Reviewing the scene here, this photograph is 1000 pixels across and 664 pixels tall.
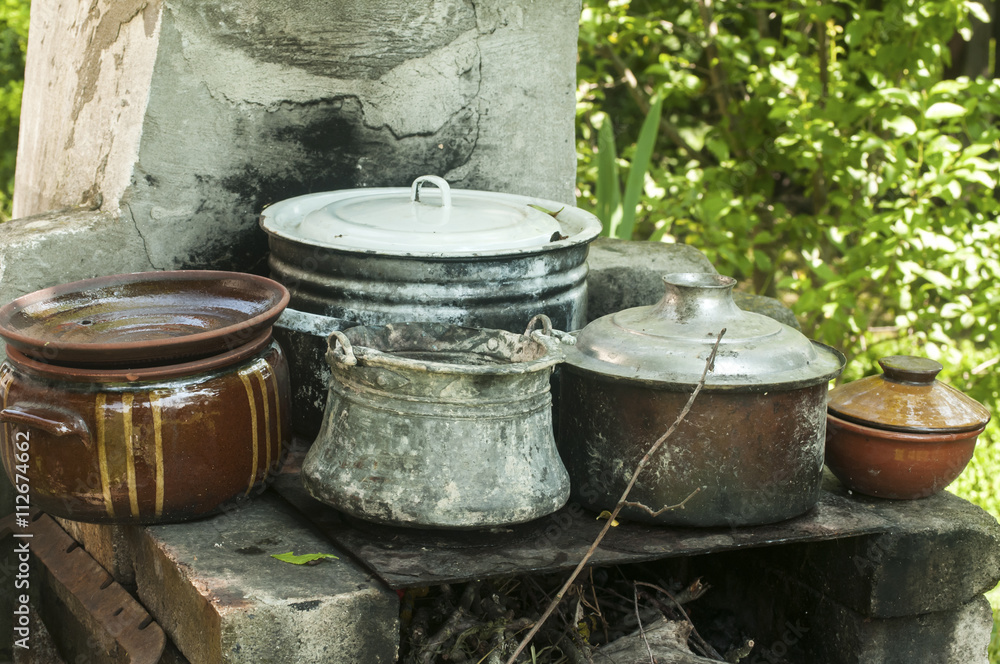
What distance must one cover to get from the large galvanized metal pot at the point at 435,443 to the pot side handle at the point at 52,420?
1.57ft

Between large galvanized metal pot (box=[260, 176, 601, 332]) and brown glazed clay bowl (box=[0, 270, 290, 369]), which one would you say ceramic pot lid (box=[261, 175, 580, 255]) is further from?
brown glazed clay bowl (box=[0, 270, 290, 369])

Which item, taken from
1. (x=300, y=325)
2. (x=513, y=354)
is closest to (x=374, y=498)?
(x=513, y=354)

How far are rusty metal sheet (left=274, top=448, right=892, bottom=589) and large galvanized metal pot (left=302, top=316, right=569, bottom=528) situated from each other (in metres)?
0.08

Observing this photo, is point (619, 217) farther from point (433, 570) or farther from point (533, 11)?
point (433, 570)

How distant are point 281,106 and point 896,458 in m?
1.94

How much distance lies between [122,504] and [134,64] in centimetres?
133

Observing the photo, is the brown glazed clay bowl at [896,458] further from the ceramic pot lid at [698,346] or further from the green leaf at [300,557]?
the green leaf at [300,557]

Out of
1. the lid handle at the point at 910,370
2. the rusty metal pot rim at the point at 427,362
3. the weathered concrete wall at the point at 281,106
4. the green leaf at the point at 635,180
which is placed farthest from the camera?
the green leaf at the point at 635,180

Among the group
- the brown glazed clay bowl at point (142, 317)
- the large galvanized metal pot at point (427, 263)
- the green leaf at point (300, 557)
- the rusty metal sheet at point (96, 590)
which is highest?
the large galvanized metal pot at point (427, 263)

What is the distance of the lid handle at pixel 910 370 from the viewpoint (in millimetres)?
2514

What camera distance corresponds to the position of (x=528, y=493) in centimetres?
205

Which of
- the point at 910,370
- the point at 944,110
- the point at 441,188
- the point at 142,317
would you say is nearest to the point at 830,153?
the point at 944,110

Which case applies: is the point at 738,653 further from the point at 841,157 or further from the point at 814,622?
the point at 841,157

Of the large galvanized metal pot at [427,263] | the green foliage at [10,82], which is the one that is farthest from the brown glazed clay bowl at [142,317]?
the green foliage at [10,82]
